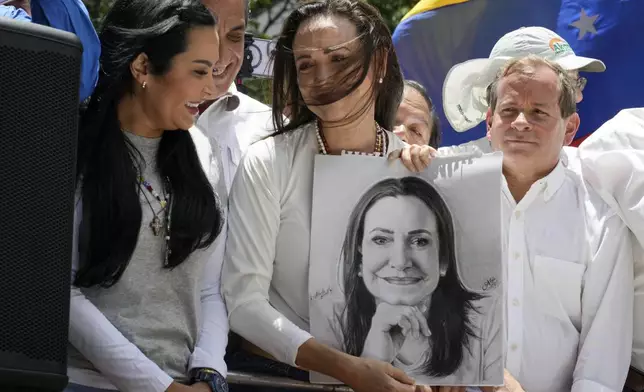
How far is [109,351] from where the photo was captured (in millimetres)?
2795

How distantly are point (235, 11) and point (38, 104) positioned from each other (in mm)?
1693

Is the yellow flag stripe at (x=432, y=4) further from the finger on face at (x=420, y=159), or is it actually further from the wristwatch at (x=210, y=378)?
the wristwatch at (x=210, y=378)

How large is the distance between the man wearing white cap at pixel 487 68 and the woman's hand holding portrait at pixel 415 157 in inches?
45.3

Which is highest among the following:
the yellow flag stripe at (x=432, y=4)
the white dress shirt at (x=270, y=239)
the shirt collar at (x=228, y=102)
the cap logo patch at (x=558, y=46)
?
the yellow flag stripe at (x=432, y=4)

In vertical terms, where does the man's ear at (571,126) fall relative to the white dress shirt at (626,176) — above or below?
above

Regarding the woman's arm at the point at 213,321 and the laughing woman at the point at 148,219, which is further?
the woman's arm at the point at 213,321

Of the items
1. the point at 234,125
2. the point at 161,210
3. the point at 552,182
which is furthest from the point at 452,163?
the point at 234,125

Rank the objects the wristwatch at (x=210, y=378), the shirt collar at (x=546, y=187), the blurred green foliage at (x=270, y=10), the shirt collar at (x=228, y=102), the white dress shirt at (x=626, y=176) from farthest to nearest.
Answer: the blurred green foliage at (x=270, y=10), the shirt collar at (x=228, y=102), the shirt collar at (x=546, y=187), the white dress shirt at (x=626, y=176), the wristwatch at (x=210, y=378)

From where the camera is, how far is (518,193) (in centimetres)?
373

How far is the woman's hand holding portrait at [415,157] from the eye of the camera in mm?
3102

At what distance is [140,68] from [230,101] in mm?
923

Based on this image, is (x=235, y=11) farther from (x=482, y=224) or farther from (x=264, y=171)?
(x=482, y=224)

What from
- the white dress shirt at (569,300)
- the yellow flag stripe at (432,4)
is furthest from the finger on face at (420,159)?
the yellow flag stripe at (432,4)

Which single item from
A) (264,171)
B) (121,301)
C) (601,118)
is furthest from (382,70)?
(601,118)
